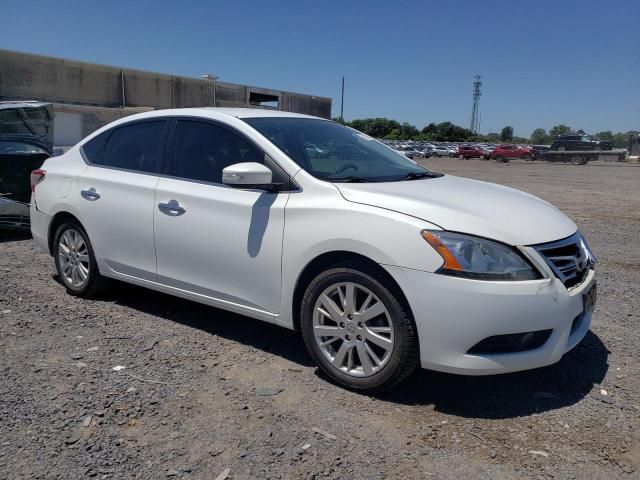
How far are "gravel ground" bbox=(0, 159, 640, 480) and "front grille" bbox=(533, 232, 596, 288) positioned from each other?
27.9 inches

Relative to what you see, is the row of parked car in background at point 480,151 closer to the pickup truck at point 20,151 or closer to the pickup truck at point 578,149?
the pickup truck at point 578,149

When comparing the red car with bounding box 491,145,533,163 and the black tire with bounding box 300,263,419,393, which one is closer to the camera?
the black tire with bounding box 300,263,419,393

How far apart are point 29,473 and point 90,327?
194cm

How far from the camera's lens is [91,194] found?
4.70 m

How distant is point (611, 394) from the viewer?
3.37m

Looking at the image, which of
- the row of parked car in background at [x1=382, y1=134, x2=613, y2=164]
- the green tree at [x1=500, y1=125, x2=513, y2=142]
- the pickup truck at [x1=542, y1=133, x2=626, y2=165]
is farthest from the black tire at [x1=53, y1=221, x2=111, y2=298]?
the green tree at [x1=500, y1=125, x2=513, y2=142]

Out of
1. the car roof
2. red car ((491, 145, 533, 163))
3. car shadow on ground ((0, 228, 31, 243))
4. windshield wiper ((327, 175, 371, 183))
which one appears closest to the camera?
windshield wiper ((327, 175, 371, 183))

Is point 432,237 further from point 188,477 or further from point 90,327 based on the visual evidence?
point 90,327

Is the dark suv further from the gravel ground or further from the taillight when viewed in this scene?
the taillight

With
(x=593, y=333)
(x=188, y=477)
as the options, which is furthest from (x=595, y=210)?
(x=188, y=477)

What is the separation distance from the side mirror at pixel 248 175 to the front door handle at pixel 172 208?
67 centimetres

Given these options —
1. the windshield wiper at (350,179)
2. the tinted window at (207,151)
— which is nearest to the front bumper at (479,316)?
the windshield wiper at (350,179)

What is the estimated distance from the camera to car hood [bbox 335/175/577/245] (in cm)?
308

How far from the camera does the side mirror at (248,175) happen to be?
136 inches
